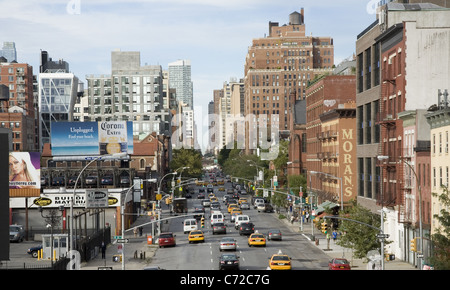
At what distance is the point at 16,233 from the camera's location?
84.8m

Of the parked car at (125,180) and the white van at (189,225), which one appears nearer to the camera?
the white van at (189,225)

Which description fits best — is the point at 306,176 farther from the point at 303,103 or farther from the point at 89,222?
the point at 89,222

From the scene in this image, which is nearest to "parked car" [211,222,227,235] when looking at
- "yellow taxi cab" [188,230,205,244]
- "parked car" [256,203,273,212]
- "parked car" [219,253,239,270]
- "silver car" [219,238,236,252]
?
"yellow taxi cab" [188,230,205,244]

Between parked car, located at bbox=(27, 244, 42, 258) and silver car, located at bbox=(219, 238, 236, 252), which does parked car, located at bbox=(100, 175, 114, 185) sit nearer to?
parked car, located at bbox=(27, 244, 42, 258)

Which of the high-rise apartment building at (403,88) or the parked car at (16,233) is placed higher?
the high-rise apartment building at (403,88)

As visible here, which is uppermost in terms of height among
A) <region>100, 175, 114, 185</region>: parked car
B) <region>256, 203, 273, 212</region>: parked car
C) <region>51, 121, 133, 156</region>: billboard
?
<region>51, 121, 133, 156</region>: billboard

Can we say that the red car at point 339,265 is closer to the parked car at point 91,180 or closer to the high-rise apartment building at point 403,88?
the high-rise apartment building at point 403,88

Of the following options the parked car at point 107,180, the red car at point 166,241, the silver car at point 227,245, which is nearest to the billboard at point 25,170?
the parked car at point 107,180

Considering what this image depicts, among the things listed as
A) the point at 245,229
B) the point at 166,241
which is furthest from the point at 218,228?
the point at 166,241

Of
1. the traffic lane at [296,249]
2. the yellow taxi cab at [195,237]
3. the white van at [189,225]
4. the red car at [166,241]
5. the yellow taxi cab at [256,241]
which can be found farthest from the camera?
the white van at [189,225]

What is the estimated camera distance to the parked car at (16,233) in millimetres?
83938

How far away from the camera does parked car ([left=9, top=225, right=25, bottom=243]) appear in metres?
83.9
